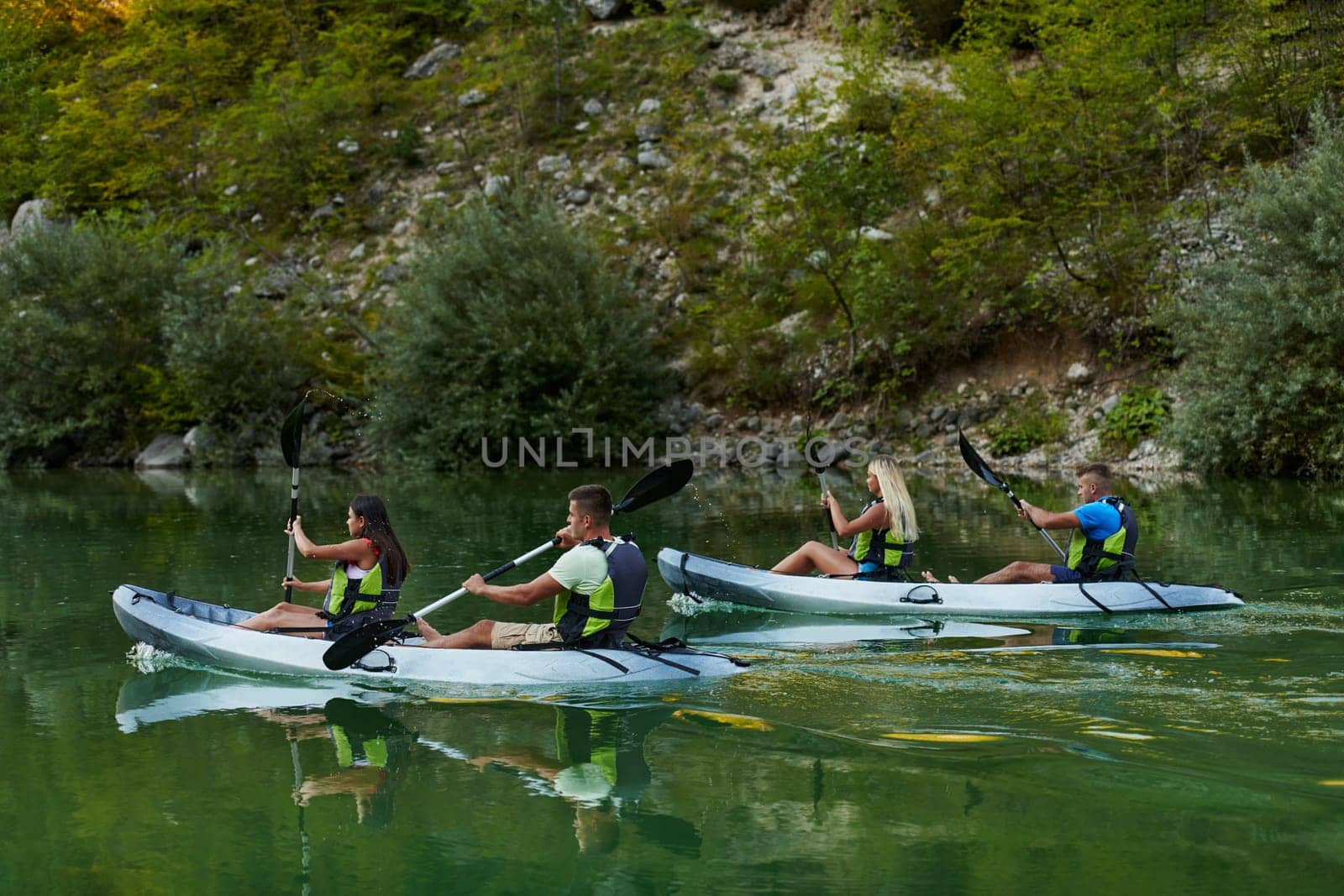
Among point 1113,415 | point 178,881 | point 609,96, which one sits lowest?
point 178,881

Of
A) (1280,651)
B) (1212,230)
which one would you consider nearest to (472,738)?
(1280,651)

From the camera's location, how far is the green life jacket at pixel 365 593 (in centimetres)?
755

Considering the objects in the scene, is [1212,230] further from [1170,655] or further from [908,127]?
[1170,655]

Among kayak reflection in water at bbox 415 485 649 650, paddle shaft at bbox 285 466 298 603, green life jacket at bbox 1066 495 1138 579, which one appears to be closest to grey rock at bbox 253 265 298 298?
paddle shaft at bbox 285 466 298 603

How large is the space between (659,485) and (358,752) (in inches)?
118

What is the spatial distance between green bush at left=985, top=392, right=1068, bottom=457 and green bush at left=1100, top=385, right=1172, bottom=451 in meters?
0.86

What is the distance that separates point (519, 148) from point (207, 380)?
10415 mm

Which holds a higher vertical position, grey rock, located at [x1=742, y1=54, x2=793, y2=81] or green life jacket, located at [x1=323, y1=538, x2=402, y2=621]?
grey rock, located at [x1=742, y1=54, x2=793, y2=81]

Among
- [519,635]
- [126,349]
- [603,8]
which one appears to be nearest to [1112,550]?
[519,635]

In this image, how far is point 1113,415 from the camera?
21.7 m

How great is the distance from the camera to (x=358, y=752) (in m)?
Result: 6.20

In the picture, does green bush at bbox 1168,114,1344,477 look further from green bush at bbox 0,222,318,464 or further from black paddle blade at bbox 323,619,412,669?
green bush at bbox 0,222,318,464

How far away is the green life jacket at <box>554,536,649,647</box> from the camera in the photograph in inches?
278

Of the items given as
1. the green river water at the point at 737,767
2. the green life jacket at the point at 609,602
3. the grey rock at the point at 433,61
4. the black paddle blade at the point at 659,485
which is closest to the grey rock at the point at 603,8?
the grey rock at the point at 433,61
